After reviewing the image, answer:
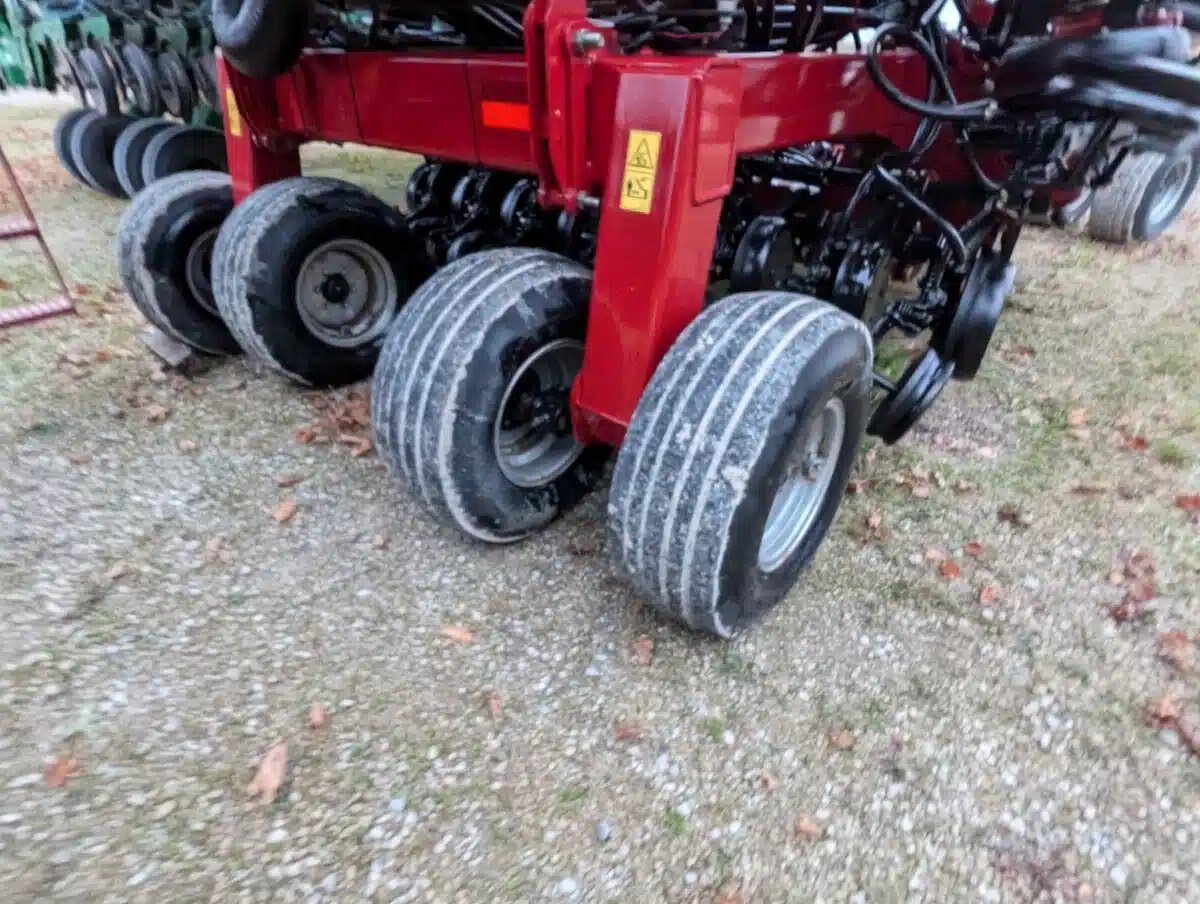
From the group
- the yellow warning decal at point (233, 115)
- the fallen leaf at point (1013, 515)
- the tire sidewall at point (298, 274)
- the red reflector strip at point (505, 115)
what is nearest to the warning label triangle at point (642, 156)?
the red reflector strip at point (505, 115)

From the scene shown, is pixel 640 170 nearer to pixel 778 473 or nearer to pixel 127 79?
pixel 778 473

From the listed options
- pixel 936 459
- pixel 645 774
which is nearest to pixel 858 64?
pixel 936 459

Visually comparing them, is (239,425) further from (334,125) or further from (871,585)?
(871,585)

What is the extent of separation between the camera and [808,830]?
197 centimetres

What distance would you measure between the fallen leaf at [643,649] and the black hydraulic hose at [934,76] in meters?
1.88

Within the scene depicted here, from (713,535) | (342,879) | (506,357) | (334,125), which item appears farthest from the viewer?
(334,125)

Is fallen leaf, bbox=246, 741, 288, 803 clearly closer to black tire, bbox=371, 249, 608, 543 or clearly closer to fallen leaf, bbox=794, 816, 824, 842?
black tire, bbox=371, 249, 608, 543

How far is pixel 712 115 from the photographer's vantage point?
215cm

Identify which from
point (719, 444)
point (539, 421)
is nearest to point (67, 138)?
point (539, 421)

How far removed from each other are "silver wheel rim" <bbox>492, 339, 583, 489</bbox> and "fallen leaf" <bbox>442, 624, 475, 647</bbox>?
484 millimetres

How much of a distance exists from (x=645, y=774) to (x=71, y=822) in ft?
4.28

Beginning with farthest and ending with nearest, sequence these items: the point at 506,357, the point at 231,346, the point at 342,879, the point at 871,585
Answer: the point at 231,346 < the point at 871,585 < the point at 506,357 < the point at 342,879

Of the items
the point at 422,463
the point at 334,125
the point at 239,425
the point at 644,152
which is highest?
the point at 644,152

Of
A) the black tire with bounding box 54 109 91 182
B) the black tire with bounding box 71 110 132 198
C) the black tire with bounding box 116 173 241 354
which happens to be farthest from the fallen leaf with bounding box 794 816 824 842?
the black tire with bounding box 54 109 91 182
